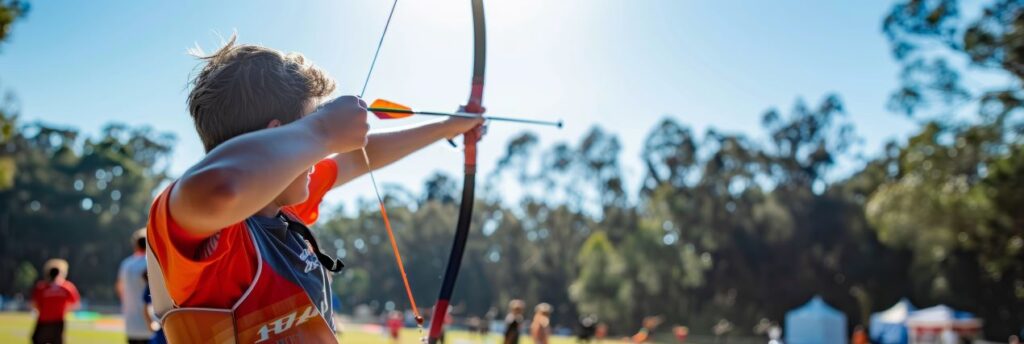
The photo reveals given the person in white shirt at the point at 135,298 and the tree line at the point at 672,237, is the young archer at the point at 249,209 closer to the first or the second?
the person in white shirt at the point at 135,298

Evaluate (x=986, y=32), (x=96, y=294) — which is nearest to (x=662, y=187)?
(x=986, y=32)

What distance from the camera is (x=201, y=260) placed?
1.21 meters

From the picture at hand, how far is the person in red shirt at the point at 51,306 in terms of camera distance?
9117mm

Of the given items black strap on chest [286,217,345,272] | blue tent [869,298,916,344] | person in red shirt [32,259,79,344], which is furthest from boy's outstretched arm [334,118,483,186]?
blue tent [869,298,916,344]

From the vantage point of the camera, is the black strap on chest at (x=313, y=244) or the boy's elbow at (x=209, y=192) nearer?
the boy's elbow at (x=209, y=192)

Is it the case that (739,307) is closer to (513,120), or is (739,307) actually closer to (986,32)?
(986,32)

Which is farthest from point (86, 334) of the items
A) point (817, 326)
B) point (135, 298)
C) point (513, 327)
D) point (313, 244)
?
point (817, 326)

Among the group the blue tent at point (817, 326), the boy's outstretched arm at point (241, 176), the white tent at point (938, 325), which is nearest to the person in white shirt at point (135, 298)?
the boy's outstretched arm at point (241, 176)

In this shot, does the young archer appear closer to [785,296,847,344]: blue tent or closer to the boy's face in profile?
the boy's face in profile

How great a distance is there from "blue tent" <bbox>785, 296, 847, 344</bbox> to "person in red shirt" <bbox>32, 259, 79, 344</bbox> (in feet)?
96.5

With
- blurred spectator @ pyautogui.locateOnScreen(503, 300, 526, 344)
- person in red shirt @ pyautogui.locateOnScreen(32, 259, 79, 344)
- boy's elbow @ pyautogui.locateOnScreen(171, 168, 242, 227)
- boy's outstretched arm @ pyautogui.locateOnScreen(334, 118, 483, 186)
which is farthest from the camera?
blurred spectator @ pyautogui.locateOnScreen(503, 300, 526, 344)

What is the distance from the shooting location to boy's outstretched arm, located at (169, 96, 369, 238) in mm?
1056

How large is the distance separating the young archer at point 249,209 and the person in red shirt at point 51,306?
28.7 ft

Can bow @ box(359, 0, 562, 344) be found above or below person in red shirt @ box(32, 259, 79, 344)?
above
